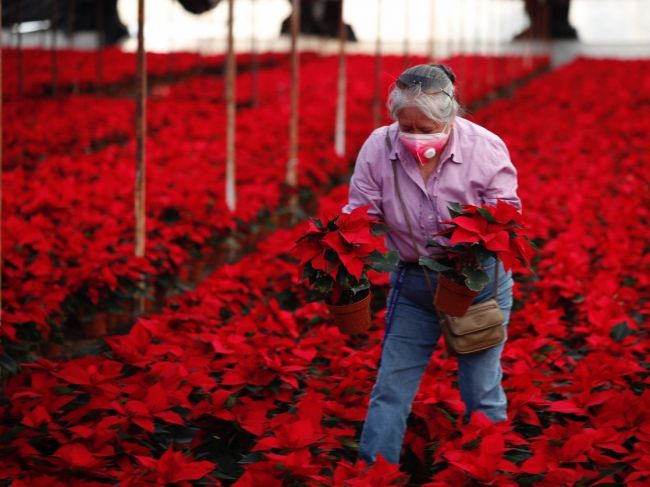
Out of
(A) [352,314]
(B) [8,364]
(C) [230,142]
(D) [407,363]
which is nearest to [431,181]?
(A) [352,314]

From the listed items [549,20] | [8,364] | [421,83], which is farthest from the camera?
[549,20]

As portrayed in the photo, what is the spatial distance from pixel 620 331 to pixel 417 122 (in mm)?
2040

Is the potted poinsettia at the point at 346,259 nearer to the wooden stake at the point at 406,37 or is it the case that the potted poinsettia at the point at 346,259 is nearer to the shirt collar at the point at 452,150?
the shirt collar at the point at 452,150

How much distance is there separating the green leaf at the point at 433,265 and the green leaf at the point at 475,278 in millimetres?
55

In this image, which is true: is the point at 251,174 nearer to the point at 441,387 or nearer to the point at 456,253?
the point at 441,387

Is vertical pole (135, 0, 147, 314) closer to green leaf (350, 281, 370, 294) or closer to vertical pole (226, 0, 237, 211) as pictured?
vertical pole (226, 0, 237, 211)

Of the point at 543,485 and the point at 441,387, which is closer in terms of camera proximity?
the point at 543,485

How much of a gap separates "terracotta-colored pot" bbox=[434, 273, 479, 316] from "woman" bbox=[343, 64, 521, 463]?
14 cm

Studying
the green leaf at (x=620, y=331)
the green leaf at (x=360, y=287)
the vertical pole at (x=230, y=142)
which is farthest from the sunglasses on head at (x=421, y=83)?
the vertical pole at (x=230, y=142)

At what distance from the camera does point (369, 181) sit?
292cm

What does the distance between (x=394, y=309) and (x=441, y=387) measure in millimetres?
561

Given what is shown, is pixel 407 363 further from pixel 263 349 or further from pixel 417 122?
pixel 263 349

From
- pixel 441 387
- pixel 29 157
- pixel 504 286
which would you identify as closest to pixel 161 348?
pixel 441 387

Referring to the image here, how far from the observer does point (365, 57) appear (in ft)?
64.8
